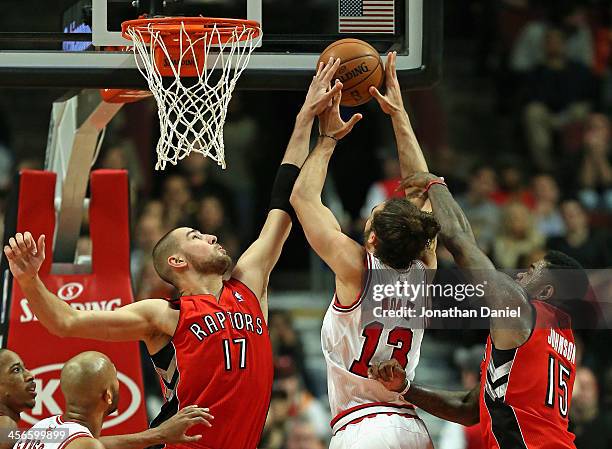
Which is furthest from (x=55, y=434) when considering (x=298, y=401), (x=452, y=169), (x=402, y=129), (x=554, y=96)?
(x=554, y=96)

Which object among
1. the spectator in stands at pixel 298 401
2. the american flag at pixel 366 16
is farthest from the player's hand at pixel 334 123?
the spectator in stands at pixel 298 401

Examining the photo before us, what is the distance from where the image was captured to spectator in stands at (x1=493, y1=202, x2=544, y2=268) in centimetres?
1040

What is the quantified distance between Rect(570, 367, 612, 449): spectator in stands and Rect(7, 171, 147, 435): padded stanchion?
3512mm

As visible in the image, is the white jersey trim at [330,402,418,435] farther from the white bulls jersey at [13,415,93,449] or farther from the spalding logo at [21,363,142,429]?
the spalding logo at [21,363,142,429]

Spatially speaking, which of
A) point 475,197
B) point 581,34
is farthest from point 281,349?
point 581,34

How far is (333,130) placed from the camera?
565 cm

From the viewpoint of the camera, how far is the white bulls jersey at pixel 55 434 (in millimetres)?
4895

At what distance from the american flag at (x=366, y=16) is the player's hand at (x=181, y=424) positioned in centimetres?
202

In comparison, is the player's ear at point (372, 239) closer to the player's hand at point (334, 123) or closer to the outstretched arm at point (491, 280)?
the outstretched arm at point (491, 280)

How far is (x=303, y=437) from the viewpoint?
28.1 ft

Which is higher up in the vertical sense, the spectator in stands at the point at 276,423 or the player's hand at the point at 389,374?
the player's hand at the point at 389,374

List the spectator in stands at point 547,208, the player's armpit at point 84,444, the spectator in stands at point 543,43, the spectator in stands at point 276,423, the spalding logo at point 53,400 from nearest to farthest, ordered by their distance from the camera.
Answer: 1. the player's armpit at point 84,444
2. the spalding logo at point 53,400
3. the spectator in stands at point 276,423
4. the spectator in stands at point 547,208
5. the spectator in stands at point 543,43

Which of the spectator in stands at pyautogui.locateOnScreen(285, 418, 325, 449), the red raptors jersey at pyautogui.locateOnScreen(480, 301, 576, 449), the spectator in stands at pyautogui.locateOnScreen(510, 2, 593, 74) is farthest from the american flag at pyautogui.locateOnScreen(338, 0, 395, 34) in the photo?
the spectator in stands at pyautogui.locateOnScreen(510, 2, 593, 74)

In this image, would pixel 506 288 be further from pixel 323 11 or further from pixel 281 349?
pixel 323 11
